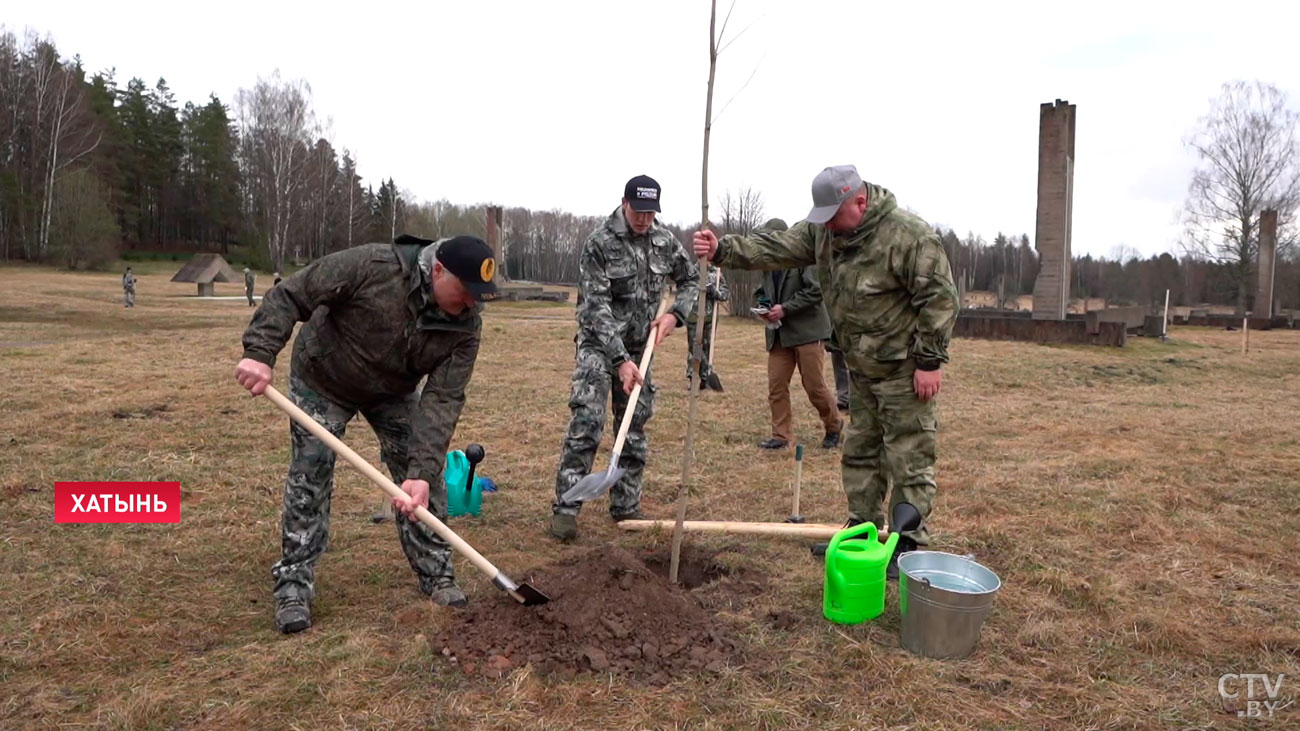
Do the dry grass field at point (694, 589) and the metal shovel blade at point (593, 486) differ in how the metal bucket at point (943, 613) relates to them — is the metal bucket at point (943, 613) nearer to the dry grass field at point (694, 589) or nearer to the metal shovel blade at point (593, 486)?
the dry grass field at point (694, 589)

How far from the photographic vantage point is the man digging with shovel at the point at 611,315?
15.0 feet

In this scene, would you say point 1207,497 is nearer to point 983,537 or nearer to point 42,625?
point 983,537

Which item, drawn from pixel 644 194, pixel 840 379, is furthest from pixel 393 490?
pixel 840 379

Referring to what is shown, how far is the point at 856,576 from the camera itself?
3395 mm

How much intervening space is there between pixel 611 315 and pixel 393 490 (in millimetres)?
1812

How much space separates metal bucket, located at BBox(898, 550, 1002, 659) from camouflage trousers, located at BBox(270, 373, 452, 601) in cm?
200

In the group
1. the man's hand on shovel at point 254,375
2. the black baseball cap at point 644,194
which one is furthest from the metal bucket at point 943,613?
the man's hand on shovel at point 254,375

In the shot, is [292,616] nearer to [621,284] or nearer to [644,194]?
[621,284]

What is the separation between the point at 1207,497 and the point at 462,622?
5038 mm

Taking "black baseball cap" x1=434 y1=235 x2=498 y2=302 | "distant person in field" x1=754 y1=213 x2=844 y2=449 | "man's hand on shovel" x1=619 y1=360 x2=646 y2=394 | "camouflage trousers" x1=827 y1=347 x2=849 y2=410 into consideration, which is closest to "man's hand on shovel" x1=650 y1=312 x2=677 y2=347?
"man's hand on shovel" x1=619 y1=360 x2=646 y2=394

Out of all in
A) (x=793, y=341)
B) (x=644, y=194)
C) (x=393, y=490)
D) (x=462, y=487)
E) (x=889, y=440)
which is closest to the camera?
(x=393, y=490)

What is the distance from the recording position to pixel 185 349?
13289 mm

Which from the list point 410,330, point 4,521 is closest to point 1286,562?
point 410,330

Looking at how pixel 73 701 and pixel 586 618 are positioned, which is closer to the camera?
pixel 73 701
